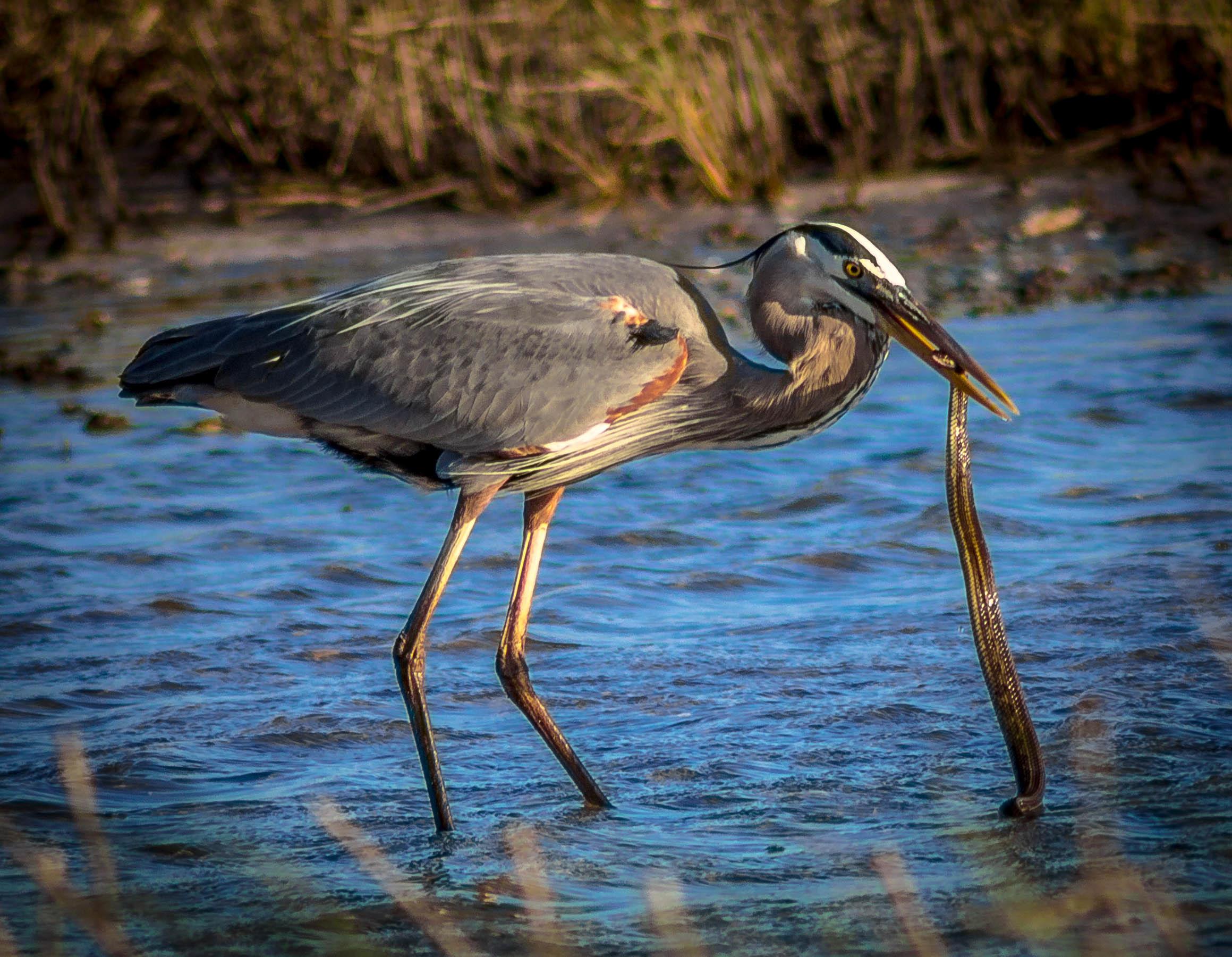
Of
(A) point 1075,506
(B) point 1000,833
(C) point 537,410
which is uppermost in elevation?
(C) point 537,410

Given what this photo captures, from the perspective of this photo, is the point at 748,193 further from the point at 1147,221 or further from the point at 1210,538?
the point at 1210,538

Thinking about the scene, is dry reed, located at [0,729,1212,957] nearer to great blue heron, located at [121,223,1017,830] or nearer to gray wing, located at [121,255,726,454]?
great blue heron, located at [121,223,1017,830]

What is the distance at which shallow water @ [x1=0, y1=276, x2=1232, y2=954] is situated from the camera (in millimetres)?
3723

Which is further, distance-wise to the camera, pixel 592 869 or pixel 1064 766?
pixel 1064 766

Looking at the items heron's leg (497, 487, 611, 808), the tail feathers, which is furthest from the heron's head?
the tail feathers

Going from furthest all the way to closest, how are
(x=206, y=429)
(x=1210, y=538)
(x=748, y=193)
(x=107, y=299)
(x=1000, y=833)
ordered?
(x=748, y=193) → (x=107, y=299) → (x=206, y=429) → (x=1210, y=538) → (x=1000, y=833)

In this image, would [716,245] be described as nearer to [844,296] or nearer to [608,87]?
[608,87]

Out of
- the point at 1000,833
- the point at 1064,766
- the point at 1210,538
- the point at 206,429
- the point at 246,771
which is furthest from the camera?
the point at 206,429

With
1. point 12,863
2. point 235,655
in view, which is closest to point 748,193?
point 235,655

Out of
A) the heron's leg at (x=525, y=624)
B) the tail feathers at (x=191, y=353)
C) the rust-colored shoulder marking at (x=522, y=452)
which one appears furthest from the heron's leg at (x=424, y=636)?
the tail feathers at (x=191, y=353)

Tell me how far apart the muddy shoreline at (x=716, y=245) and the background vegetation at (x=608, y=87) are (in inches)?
11.4

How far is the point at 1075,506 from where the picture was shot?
21.5 feet

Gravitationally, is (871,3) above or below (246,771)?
above

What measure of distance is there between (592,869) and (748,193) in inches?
298
